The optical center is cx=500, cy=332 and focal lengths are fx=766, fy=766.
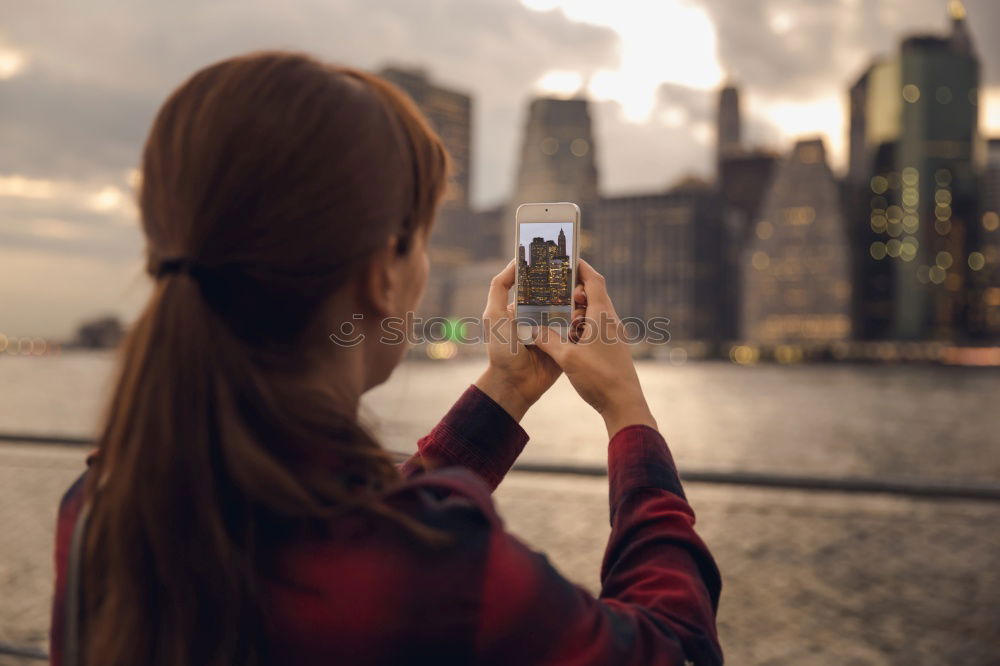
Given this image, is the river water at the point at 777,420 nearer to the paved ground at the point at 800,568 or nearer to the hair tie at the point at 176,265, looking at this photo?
the hair tie at the point at 176,265

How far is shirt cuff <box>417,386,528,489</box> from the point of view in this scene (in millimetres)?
1375

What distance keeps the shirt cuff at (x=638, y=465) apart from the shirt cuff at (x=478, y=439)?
0.83 ft

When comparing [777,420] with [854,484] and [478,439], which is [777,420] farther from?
[478,439]

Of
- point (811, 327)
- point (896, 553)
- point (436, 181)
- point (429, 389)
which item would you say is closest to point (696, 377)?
point (811, 327)

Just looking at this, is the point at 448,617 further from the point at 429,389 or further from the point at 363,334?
the point at 429,389

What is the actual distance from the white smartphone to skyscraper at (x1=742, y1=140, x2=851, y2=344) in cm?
15374

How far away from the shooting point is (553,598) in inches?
34.9

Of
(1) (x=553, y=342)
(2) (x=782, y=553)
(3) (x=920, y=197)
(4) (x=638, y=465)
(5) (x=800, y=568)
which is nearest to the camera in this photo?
(4) (x=638, y=465)

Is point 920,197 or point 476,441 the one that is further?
point 920,197

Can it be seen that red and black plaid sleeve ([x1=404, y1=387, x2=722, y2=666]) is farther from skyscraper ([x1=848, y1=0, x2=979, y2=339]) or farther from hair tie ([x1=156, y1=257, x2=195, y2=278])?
skyscraper ([x1=848, y1=0, x2=979, y2=339])

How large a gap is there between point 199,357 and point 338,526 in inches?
10.0

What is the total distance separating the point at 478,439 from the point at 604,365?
30cm

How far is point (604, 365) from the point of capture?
122 cm

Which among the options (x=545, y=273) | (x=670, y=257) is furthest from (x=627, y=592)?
(x=670, y=257)
